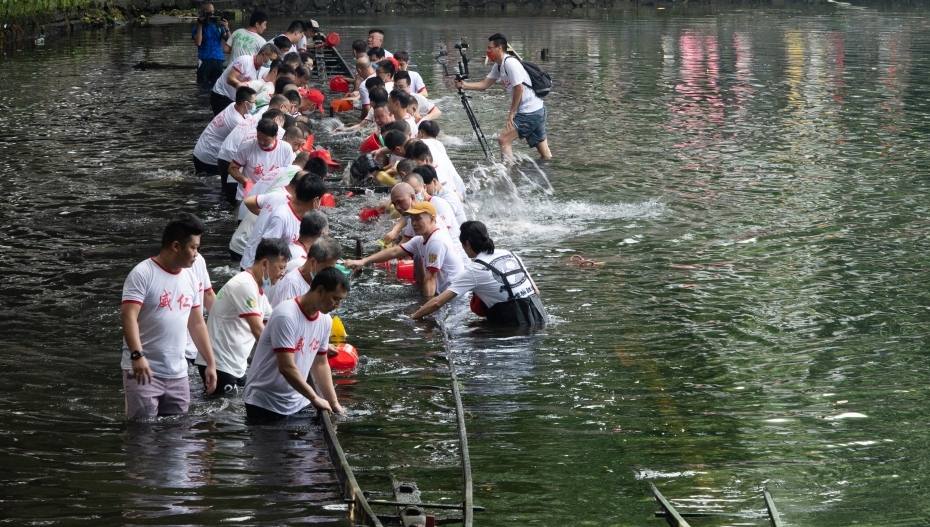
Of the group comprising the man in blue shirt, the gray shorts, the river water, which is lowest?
the river water

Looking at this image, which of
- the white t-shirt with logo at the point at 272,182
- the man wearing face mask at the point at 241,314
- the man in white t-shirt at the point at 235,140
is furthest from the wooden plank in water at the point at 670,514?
the man in white t-shirt at the point at 235,140

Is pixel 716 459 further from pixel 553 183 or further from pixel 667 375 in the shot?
pixel 553 183

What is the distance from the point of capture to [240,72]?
19.9 meters

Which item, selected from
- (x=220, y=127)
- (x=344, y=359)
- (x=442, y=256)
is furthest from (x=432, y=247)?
(x=220, y=127)

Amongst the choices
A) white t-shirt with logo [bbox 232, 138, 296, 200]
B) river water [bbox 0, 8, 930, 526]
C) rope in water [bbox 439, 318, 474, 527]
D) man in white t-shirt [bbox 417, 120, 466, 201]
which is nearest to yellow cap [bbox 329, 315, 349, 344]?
river water [bbox 0, 8, 930, 526]

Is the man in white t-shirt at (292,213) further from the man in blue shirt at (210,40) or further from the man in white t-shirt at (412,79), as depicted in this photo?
the man in blue shirt at (210,40)

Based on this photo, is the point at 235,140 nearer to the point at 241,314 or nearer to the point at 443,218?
the point at 443,218

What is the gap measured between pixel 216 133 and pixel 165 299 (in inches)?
332

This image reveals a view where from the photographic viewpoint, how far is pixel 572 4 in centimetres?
5834

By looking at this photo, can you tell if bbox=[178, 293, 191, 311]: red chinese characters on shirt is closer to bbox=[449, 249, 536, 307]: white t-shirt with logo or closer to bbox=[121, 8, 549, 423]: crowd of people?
bbox=[121, 8, 549, 423]: crowd of people

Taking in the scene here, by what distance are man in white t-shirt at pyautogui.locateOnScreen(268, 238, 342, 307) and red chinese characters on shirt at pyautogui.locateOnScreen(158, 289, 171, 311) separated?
1241 mm

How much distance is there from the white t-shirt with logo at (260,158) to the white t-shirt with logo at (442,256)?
2.55 m

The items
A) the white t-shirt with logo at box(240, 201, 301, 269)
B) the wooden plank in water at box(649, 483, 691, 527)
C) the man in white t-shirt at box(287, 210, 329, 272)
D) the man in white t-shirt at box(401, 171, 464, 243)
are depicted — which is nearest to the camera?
the wooden plank in water at box(649, 483, 691, 527)

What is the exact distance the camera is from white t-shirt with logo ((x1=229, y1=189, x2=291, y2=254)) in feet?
36.0
